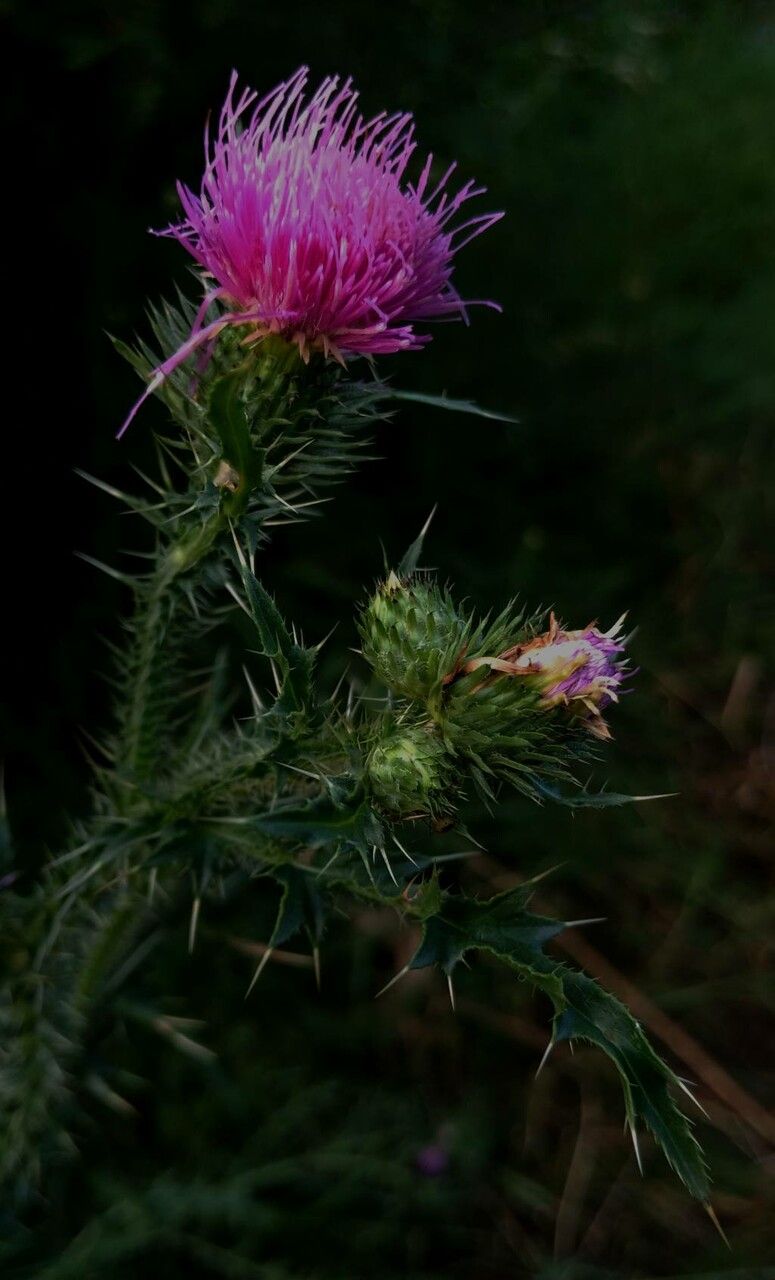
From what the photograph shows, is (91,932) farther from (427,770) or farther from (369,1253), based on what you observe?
(369,1253)

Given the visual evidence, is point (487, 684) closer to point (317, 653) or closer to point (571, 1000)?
point (317, 653)

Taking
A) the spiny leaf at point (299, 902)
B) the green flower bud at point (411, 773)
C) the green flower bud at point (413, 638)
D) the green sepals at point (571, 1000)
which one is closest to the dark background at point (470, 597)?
the spiny leaf at point (299, 902)

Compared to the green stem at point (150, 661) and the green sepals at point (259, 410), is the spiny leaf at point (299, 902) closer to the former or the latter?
the green stem at point (150, 661)

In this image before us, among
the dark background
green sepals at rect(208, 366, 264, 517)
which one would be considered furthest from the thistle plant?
the dark background

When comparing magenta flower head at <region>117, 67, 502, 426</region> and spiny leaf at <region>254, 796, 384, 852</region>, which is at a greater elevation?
magenta flower head at <region>117, 67, 502, 426</region>

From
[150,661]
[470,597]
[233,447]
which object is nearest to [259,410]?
[233,447]

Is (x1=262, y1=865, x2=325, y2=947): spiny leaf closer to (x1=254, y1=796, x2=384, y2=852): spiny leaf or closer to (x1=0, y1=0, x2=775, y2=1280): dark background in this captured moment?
(x1=254, y1=796, x2=384, y2=852): spiny leaf
